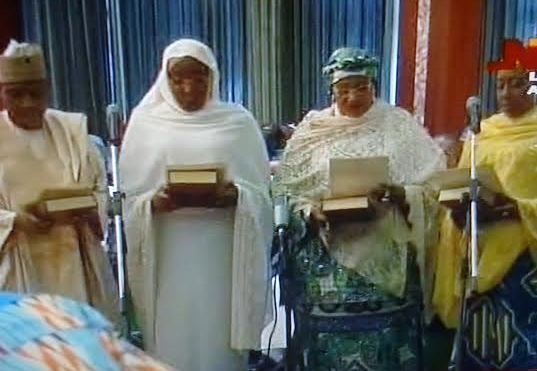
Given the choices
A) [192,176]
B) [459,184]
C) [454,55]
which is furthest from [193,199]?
[454,55]

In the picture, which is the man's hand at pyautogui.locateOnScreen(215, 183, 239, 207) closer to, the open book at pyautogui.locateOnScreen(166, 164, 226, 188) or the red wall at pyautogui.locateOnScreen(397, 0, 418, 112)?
the open book at pyautogui.locateOnScreen(166, 164, 226, 188)

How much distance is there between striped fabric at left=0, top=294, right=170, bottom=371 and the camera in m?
1.01

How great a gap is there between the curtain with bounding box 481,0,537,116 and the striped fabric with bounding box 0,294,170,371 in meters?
4.01

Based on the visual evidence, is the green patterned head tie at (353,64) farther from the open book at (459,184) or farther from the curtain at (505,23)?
the curtain at (505,23)

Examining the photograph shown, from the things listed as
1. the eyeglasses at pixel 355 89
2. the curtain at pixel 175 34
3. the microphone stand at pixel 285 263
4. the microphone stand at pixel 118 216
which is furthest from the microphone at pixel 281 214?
the curtain at pixel 175 34

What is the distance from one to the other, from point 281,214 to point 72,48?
130 inches

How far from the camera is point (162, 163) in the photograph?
306 cm

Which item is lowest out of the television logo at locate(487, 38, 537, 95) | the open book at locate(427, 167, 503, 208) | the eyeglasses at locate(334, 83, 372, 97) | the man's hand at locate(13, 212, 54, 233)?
the man's hand at locate(13, 212, 54, 233)

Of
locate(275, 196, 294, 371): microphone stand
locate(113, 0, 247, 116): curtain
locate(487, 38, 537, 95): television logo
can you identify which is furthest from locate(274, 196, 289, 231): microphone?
locate(113, 0, 247, 116): curtain

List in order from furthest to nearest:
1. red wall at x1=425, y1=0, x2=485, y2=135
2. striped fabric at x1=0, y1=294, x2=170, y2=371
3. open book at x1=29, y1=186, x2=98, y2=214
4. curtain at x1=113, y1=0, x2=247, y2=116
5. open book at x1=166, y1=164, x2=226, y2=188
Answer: curtain at x1=113, y1=0, x2=247, y2=116
red wall at x1=425, y1=0, x2=485, y2=135
open book at x1=166, y1=164, x2=226, y2=188
open book at x1=29, y1=186, x2=98, y2=214
striped fabric at x1=0, y1=294, x2=170, y2=371

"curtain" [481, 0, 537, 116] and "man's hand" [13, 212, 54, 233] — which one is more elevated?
"curtain" [481, 0, 537, 116]

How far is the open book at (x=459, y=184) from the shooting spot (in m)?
3.00

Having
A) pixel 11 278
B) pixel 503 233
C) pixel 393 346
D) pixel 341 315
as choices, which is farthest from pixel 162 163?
pixel 503 233

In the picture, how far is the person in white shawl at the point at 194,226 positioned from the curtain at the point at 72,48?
9.22 ft
